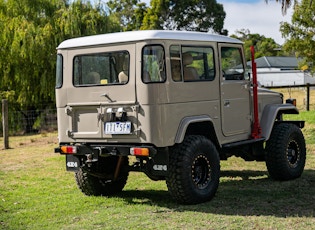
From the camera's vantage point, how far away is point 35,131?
2095cm

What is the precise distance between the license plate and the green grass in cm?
103

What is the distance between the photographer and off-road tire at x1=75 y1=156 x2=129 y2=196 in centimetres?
782

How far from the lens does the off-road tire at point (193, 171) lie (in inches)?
277

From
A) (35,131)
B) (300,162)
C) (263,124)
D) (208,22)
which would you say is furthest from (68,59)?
(208,22)

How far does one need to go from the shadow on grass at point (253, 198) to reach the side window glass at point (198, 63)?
1726 mm

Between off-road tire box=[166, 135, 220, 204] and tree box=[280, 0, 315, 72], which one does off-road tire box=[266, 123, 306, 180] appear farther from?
tree box=[280, 0, 315, 72]

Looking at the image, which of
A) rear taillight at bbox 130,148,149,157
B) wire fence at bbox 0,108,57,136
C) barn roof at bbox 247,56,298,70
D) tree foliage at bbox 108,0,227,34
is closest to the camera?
rear taillight at bbox 130,148,149,157

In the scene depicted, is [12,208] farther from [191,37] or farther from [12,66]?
[12,66]

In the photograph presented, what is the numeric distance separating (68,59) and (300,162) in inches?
173

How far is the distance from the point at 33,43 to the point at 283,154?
48.3 ft

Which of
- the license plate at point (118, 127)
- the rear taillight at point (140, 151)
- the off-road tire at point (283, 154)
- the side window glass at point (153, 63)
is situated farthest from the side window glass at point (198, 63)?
the off-road tire at point (283, 154)

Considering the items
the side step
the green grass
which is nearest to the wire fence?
the green grass

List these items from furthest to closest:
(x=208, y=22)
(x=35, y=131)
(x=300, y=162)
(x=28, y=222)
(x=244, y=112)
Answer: (x=208, y=22)
(x=35, y=131)
(x=300, y=162)
(x=244, y=112)
(x=28, y=222)

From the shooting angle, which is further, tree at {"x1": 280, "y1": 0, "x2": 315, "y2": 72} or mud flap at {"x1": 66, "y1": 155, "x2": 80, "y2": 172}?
tree at {"x1": 280, "y1": 0, "x2": 315, "y2": 72}
